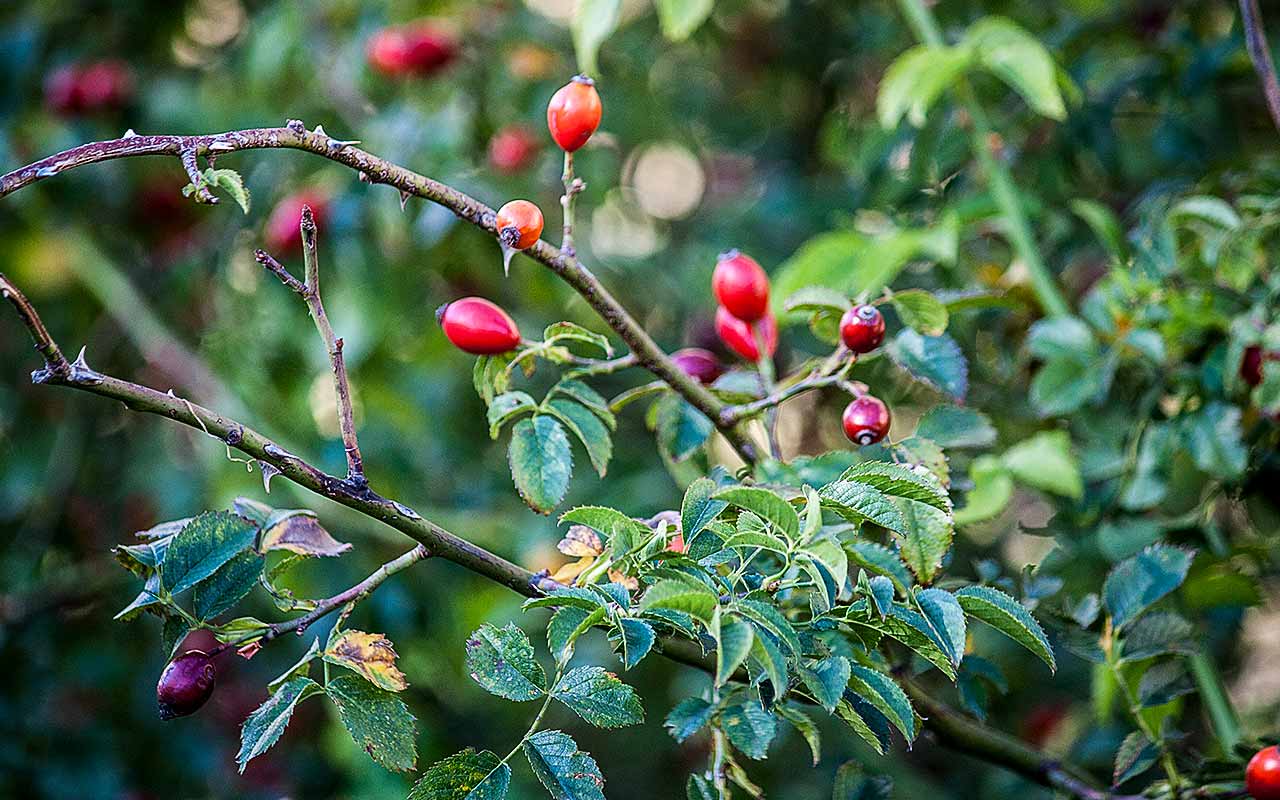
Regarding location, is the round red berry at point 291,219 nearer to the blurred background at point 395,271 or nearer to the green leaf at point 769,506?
the blurred background at point 395,271

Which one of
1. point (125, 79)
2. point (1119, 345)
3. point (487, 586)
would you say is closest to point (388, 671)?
point (1119, 345)

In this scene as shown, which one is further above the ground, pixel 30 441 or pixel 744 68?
pixel 744 68

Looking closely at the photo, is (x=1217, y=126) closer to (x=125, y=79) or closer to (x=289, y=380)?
(x=289, y=380)

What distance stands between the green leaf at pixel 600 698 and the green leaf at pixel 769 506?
12cm

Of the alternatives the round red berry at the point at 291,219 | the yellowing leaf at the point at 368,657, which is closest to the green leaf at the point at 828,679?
the yellowing leaf at the point at 368,657

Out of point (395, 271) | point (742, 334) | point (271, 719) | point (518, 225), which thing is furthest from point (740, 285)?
point (395, 271)

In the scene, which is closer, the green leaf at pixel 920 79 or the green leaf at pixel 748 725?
the green leaf at pixel 748 725

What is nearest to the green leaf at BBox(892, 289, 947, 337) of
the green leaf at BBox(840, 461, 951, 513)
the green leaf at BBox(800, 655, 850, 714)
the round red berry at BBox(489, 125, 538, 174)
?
the green leaf at BBox(840, 461, 951, 513)

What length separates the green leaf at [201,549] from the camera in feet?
2.08

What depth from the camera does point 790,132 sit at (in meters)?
2.39

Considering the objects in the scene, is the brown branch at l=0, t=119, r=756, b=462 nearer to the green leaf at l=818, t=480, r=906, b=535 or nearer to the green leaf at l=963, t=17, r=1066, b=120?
the green leaf at l=818, t=480, r=906, b=535

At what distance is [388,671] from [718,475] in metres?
0.27

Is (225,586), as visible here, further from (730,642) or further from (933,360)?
(933,360)

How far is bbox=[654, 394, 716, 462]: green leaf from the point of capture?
85 cm
